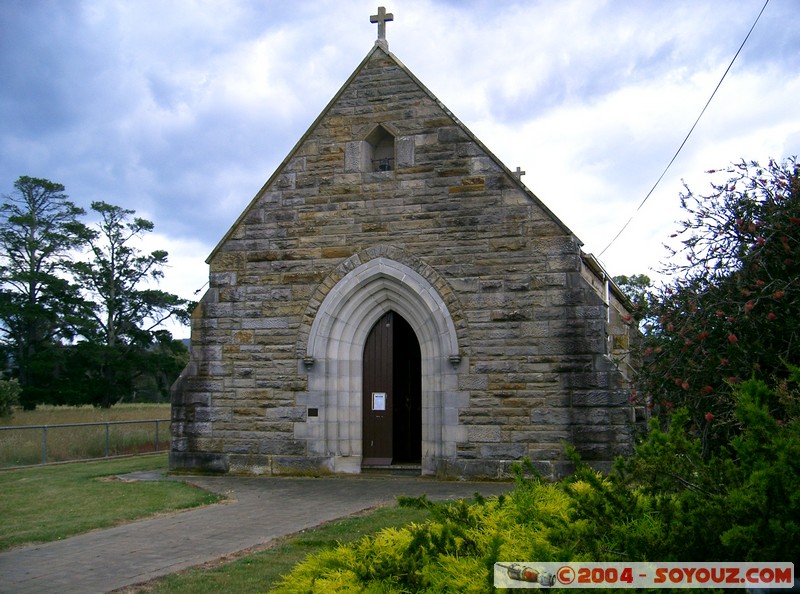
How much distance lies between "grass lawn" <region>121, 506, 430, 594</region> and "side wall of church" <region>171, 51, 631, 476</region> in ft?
14.4

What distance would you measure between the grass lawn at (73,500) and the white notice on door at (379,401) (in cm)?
365

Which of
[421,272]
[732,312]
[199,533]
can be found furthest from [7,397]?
[732,312]

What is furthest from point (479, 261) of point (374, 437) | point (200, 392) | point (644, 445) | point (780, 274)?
point (644, 445)

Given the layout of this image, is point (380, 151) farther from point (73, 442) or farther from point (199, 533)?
point (73, 442)

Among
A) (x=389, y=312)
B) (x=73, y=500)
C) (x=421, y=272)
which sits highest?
(x=421, y=272)

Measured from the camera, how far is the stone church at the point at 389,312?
1218 cm

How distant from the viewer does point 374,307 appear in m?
13.8

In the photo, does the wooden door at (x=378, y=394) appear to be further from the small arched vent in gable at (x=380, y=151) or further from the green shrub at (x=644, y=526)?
the green shrub at (x=644, y=526)

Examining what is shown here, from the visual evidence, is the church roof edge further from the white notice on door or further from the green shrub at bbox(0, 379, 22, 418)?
the green shrub at bbox(0, 379, 22, 418)

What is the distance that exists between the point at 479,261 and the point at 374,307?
2283 millimetres

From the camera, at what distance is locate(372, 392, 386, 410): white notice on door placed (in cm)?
1373

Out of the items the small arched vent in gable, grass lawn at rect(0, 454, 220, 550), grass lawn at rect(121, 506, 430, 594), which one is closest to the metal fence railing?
grass lawn at rect(0, 454, 220, 550)

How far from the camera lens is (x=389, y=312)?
14.0 metres

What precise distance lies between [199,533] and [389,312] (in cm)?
660
